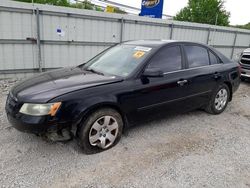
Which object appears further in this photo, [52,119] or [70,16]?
[70,16]

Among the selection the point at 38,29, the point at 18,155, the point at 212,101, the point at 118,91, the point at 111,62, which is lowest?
the point at 18,155

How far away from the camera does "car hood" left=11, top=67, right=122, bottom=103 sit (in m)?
2.62

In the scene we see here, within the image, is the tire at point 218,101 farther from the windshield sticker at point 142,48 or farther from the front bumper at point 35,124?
the front bumper at point 35,124

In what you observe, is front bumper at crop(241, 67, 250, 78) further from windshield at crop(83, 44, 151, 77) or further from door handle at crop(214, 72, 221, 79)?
windshield at crop(83, 44, 151, 77)

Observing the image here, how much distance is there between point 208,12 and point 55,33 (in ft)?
69.5

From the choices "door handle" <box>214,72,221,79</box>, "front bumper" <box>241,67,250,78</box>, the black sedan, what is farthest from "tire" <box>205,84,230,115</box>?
"front bumper" <box>241,67,250,78</box>

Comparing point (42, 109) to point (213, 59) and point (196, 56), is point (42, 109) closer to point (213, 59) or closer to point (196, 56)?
point (196, 56)

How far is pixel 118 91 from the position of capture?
9.57ft

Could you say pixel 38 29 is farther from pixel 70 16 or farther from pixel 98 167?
pixel 98 167

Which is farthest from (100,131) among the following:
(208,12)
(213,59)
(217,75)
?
(208,12)

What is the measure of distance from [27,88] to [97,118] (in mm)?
1006

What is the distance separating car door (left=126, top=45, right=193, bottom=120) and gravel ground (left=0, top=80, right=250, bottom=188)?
0.49 meters

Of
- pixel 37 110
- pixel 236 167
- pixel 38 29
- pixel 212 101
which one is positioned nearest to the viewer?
pixel 37 110

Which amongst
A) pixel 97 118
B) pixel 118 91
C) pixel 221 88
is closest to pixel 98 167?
pixel 97 118
